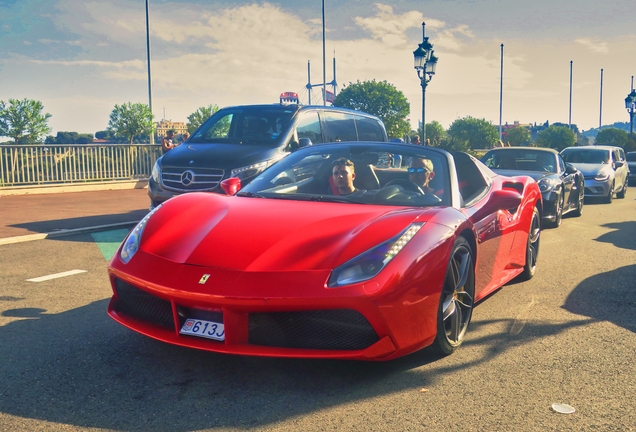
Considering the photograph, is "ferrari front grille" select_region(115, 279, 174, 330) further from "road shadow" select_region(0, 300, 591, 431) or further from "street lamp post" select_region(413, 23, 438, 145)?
"street lamp post" select_region(413, 23, 438, 145)

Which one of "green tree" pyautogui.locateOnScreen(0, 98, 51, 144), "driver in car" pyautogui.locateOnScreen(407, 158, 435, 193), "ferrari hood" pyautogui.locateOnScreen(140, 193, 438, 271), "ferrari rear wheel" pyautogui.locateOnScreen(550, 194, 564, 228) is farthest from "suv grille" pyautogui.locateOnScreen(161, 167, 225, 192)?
"green tree" pyautogui.locateOnScreen(0, 98, 51, 144)

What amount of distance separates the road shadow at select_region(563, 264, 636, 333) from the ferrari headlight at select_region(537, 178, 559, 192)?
3.90 metres

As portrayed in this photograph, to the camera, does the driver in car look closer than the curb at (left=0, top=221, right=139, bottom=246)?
Yes

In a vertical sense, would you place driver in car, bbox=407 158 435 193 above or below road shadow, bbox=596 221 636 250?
above

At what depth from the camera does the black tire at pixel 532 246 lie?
6.31 m

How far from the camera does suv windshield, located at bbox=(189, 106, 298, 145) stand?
10148 mm

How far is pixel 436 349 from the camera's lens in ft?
12.7

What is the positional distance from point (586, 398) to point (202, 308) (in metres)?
1.99

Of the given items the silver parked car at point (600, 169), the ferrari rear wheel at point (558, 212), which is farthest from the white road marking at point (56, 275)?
the silver parked car at point (600, 169)

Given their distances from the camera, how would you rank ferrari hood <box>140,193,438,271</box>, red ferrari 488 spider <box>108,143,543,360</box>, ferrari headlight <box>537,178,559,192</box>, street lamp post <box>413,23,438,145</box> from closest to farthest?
red ferrari 488 spider <box>108,143,543,360</box> < ferrari hood <box>140,193,438,271</box> < ferrari headlight <box>537,178,559,192</box> < street lamp post <box>413,23,438,145</box>

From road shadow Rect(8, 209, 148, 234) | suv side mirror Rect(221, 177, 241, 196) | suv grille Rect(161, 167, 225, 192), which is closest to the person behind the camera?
suv side mirror Rect(221, 177, 241, 196)

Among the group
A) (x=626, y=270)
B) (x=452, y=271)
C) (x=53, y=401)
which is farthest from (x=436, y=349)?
(x=626, y=270)

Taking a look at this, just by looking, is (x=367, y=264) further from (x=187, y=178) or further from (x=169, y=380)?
(x=187, y=178)

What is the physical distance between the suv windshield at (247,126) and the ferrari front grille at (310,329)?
22.3 feet
